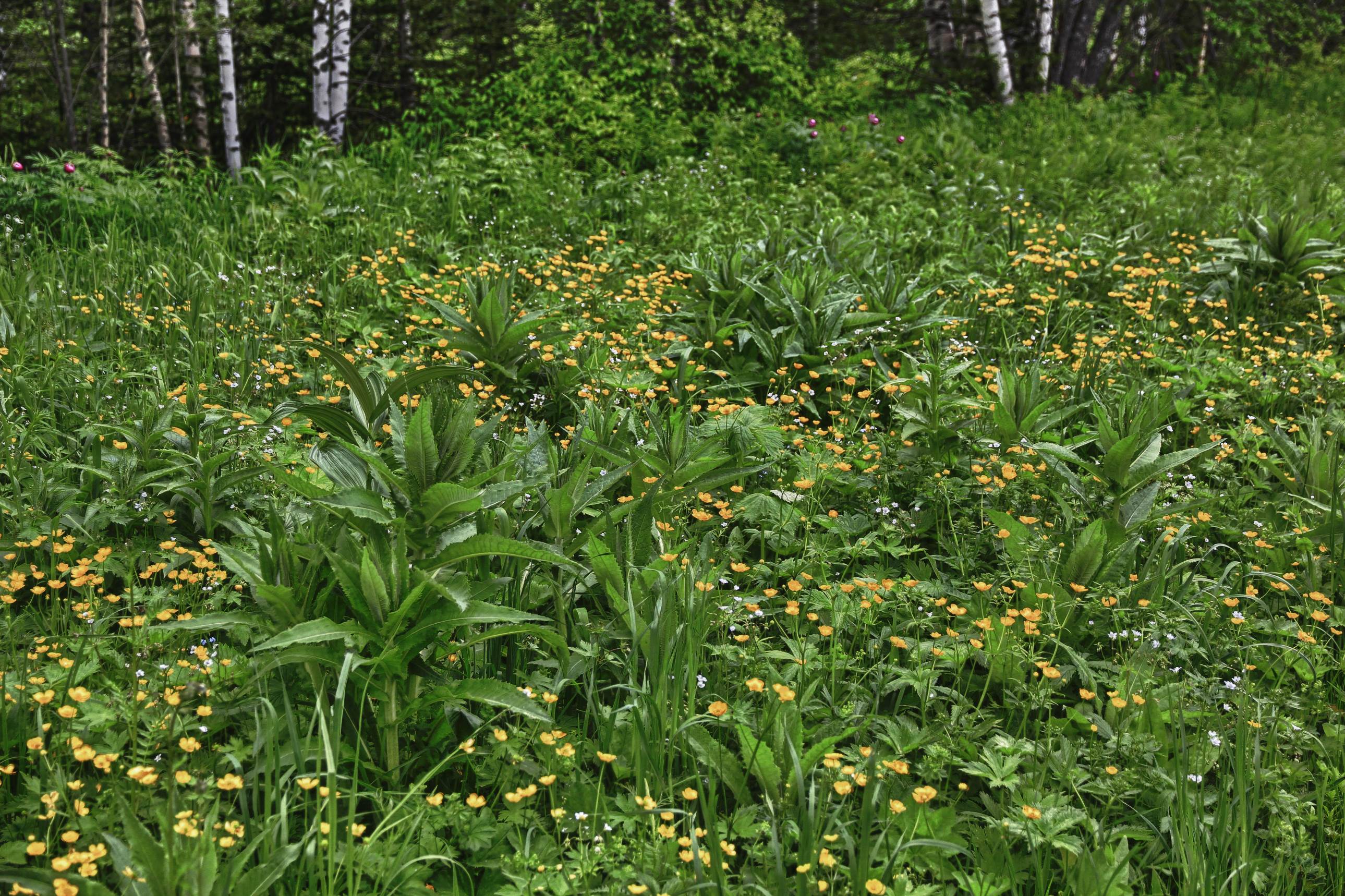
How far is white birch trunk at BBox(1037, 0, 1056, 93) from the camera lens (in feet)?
36.9

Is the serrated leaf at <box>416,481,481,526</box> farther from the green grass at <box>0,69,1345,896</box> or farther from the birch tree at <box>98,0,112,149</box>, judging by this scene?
the birch tree at <box>98,0,112,149</box>

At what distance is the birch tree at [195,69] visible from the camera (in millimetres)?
9625

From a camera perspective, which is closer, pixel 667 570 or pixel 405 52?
pixel 667 570

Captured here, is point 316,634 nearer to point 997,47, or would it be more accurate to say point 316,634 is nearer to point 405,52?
point 405,52

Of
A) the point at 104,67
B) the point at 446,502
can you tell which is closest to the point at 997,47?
the point at 104,67

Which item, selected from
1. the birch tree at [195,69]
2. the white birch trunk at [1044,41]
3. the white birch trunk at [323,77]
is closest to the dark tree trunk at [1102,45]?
the white birch trunk at [1044,41]

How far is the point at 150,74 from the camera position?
33.9 ft

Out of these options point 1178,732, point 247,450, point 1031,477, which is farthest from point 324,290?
point 1178,732

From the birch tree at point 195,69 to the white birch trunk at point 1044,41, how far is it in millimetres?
9239

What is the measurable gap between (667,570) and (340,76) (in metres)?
8.52

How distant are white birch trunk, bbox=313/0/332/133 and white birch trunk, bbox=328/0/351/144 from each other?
0.05m

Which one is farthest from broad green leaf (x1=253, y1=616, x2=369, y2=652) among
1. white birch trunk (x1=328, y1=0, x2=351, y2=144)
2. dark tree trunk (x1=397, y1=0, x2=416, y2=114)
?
dark tree trunk (x1=397, y1=0, x2=416, y2=114)

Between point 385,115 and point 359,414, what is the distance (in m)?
8.84

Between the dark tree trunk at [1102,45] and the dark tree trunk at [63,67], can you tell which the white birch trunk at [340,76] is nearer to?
the dark tree trunk at [63,67]
